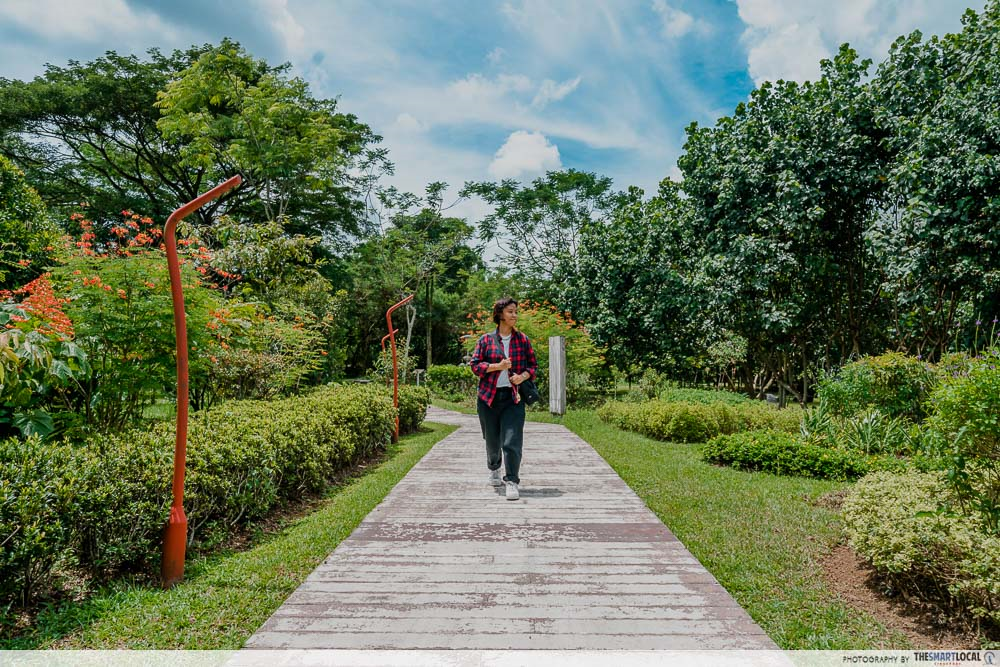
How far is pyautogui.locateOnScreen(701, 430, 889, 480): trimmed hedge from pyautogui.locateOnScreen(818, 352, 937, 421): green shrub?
3.97 ft

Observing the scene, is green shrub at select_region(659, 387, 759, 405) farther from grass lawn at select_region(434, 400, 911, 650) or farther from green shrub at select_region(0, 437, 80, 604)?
green shrub at select_region(0, 437, 80, 604)

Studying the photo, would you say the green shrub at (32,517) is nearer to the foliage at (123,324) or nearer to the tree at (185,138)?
the foliage at (123,324)

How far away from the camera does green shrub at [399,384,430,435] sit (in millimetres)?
10367

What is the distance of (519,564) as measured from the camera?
3625 millimetres

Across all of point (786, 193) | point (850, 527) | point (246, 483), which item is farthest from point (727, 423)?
point (246, 483)

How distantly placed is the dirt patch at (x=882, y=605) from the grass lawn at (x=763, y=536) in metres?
0.08

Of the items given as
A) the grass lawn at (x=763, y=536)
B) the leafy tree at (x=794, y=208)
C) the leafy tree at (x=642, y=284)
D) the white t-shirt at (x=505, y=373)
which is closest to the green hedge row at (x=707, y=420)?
the grass lawn at (x=763, y=536)

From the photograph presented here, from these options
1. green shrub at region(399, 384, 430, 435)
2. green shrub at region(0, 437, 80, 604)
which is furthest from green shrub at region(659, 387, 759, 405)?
green shrub at region(0, 437, 80, 604)

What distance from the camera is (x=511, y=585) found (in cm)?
328

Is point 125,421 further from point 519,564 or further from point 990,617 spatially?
point 990,617

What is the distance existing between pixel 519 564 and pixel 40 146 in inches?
965

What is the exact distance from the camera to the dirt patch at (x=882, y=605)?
2.74 m

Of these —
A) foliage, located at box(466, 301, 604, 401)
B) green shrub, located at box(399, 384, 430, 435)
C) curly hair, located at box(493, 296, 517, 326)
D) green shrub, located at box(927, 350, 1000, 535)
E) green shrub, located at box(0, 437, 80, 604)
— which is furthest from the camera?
foliage, located at box(466, 301, 604, 401)

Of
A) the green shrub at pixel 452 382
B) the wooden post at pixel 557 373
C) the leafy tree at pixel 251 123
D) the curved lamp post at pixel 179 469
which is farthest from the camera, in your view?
the green shrub at pixel 452 382
